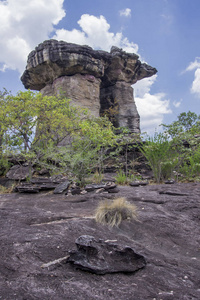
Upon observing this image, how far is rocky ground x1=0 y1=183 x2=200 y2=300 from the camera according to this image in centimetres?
154

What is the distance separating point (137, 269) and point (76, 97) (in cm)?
1565

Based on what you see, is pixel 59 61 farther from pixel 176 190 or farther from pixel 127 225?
pixel 127 225

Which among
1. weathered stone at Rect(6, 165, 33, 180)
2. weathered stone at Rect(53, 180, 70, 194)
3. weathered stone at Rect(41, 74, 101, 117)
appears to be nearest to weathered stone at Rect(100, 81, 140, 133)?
weathered stone at Rect(41, 74, 101, 117)

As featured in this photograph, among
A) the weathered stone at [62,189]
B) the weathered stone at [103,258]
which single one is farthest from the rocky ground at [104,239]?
the weathered stone at [62,189]

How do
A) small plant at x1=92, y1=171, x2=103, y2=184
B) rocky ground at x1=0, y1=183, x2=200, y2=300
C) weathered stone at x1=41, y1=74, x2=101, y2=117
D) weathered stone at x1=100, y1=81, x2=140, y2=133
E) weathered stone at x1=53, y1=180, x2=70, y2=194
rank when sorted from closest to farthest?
rocky ground at x1=0, y1=183, x2=200, y2=300 → weathered stone at x1=53, y1=180, x2=70, y2=194 → small plant at x1=92, y1=171, x2=103, y2=184 → weathered stone at x1=41, y1=74, x2=101, y2=117 → weathered stone at x1=100, y1=81, x2=140, y2=133

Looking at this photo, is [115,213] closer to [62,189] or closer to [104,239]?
[104,239]

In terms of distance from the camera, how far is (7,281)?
1.59m

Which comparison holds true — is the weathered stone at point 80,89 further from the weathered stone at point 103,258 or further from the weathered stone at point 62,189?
the weathered stone at point 103,258

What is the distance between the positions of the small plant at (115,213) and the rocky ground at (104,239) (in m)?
0.11

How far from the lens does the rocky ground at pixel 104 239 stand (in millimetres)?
1539

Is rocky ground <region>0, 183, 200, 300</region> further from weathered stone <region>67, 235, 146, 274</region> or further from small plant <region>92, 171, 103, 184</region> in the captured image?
small plant <region>92, 171, 103, 184</region>

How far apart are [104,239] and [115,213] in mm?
675

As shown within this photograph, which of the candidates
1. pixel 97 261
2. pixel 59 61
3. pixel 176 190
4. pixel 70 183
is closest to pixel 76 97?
pixel 59 61

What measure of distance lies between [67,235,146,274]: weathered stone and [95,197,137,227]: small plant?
98cm
